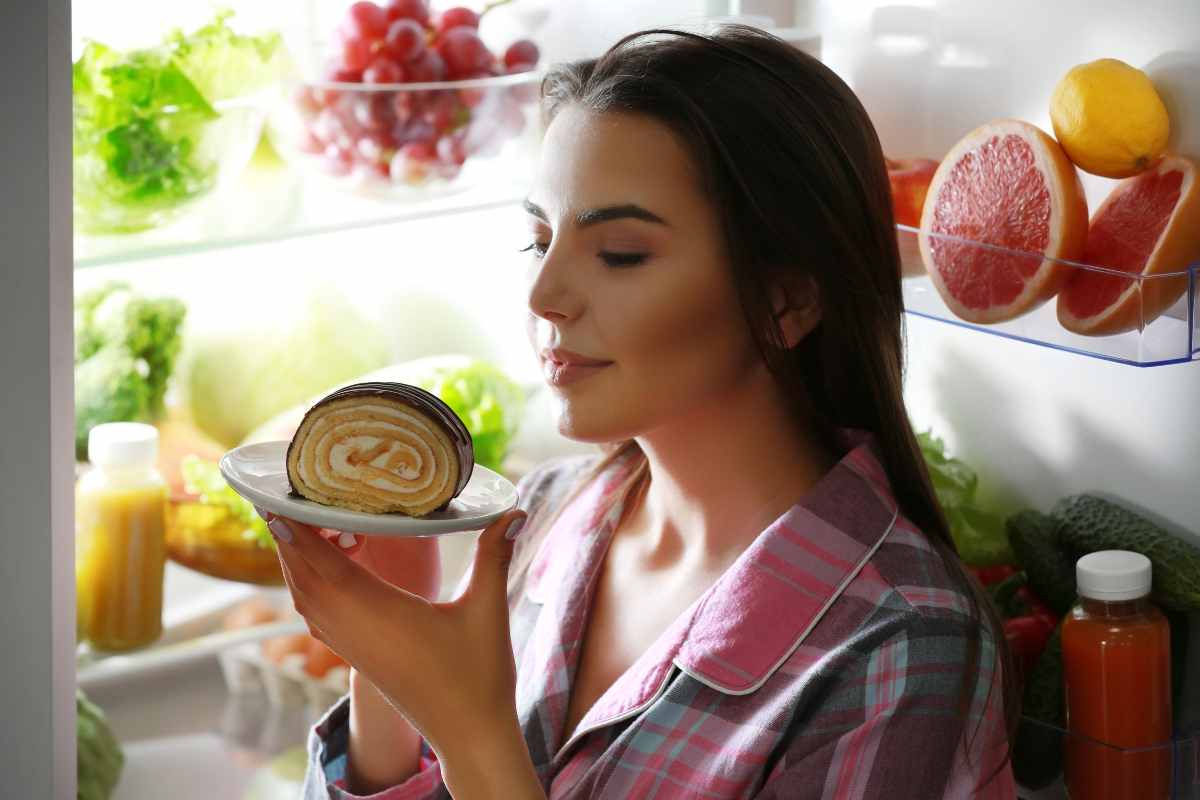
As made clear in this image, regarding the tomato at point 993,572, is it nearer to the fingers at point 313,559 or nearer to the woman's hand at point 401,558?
the woman's hand at point 401,558

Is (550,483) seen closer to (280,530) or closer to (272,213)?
(272,213)

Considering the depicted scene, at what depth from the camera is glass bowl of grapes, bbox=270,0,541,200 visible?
135 centimetres

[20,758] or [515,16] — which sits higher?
[515,16]

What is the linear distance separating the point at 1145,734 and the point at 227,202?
0.90 m

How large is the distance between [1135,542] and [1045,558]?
3.5 inches

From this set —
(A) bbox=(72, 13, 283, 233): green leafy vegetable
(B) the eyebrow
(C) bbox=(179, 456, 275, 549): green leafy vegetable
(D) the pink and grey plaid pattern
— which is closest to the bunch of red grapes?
(A) bbox=(72, 13, 283, 233): green leafy vegetable

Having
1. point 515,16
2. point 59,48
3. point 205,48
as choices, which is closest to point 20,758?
point 59,48

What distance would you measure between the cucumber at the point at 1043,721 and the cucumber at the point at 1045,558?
36 mm

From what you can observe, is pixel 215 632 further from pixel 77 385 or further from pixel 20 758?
pixel 20 758

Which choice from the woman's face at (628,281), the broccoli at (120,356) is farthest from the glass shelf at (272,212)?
the woman's face at (628,281)

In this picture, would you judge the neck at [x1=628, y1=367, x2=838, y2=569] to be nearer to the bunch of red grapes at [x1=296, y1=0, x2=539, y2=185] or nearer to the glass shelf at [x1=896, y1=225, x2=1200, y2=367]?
the glass shelf at [x1=896, y1=225, x2=1200, y2=367]

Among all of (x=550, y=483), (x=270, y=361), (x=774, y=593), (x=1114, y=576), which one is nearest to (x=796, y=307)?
(x=774, y=593)

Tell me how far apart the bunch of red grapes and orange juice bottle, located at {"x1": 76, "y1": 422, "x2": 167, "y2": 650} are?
0.33m

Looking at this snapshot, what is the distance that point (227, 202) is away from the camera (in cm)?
129
